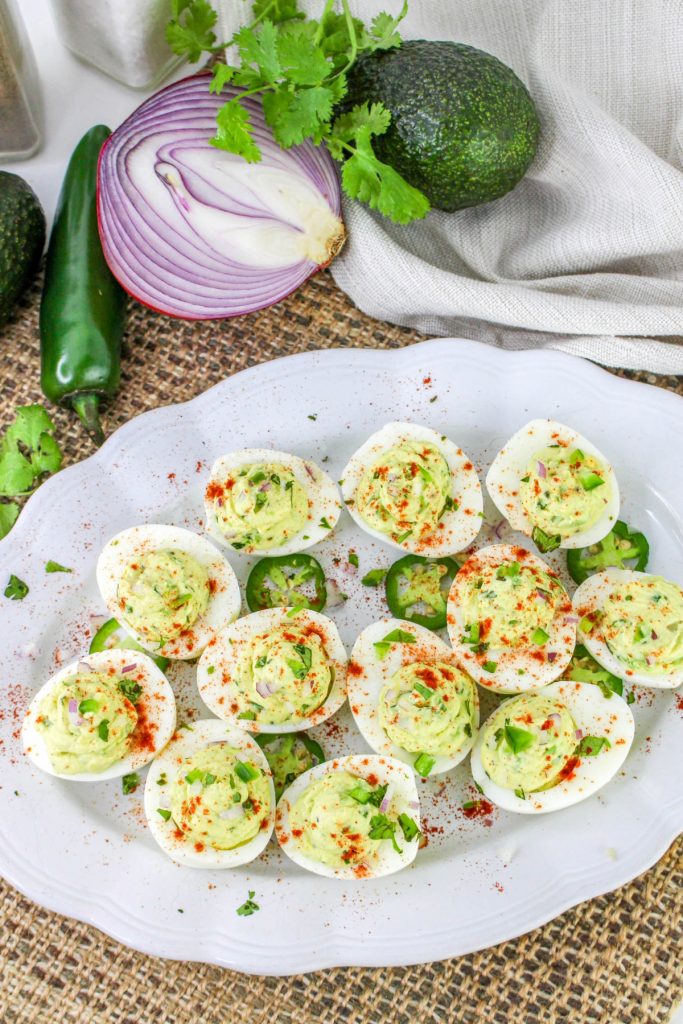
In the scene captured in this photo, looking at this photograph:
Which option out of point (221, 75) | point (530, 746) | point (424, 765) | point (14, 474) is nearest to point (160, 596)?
point (14, 474)

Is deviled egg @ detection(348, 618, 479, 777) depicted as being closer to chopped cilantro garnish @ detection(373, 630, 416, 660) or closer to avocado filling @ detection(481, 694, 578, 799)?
chopped cilantro garnish @ detection(373, 630, 416, 660)

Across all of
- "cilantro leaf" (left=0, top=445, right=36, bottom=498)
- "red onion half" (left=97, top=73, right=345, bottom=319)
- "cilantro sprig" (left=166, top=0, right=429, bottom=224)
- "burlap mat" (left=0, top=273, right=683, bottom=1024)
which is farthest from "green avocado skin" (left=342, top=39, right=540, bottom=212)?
"burlap mat" (left=0, top=273, right=683, bottom=1024)

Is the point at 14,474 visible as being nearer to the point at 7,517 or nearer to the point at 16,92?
the point at 7,517

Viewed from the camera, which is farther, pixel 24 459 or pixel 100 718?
pixel 24 459

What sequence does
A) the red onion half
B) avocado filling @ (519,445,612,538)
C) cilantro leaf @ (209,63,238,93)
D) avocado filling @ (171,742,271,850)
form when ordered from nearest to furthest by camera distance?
avocado filling @ (171,742,271,850), cilantro leaf @ (209,63,238,93), avocado filling @ (519,445,612,538), the red onion half

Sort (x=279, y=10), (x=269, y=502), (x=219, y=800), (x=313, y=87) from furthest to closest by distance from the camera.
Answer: (x=279, y=10) < (x=269, y=502) < (x=313, y=87) < (x=219, y=800)

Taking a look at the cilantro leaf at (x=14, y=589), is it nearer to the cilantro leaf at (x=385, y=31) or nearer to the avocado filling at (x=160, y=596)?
the avocado filling at (x=160, y=596)

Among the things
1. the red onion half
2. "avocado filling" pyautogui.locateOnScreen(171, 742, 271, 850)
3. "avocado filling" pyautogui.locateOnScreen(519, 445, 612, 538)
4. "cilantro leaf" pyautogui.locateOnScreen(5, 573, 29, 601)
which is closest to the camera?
"avocado filling" pyautogui.locateOnScreen(171, 742, 271, 850)

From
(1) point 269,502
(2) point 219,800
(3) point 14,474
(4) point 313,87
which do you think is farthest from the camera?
(3) point 14,474
